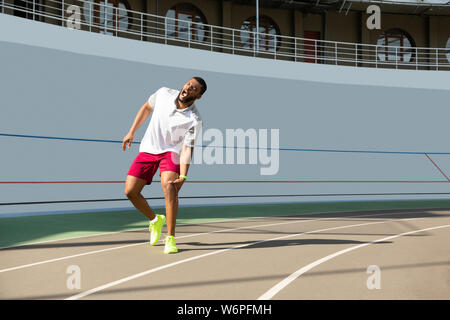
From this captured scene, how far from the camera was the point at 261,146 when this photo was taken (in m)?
16.0

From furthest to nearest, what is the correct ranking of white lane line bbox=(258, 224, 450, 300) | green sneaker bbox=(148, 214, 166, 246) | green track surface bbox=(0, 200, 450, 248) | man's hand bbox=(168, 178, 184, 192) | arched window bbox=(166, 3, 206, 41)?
arched window bbox=(166, 3, 206, 41)
green track surface bbox=(0, 200, 450, 248)
green sneaker bbox=(148, 214, 166, 246)
man's hand bbox=(168, 178, 184, 192)
white lane line bbox=(258, 224, 450, 300)

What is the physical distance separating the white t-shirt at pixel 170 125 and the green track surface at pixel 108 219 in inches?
107

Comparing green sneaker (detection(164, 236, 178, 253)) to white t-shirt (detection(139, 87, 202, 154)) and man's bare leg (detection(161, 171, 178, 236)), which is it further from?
white t-shirt (detection(139, 87, 202, 154))

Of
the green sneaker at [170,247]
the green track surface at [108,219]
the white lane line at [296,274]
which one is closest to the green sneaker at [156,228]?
the green sneaker at [170,247]

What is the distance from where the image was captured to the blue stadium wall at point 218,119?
11.9 metres

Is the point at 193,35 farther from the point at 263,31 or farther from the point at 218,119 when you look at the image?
the point at 218,119

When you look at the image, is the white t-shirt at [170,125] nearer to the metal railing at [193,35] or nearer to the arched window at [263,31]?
the metal railing at [193,35]

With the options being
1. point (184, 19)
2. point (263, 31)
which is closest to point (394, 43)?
point (263, 31)

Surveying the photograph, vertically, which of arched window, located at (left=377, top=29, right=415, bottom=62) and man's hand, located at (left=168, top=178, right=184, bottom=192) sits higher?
arched window, located at (left=377, top=29, right=415, bottom=62)

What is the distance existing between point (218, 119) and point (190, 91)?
9.14 m

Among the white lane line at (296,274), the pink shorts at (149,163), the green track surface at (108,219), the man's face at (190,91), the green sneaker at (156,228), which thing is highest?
the man's face at (190,91)

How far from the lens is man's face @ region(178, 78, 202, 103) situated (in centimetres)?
616

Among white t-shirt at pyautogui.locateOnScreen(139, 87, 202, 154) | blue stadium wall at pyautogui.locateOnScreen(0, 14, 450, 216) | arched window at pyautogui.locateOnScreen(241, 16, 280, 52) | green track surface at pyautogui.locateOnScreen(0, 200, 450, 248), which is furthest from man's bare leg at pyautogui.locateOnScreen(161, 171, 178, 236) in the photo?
arched window at pyautogui.locateOnScreen(241, 16, 280, 52)

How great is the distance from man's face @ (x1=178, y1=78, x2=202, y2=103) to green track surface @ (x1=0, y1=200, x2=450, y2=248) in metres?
3.36
